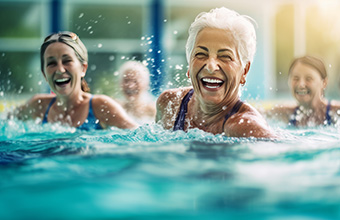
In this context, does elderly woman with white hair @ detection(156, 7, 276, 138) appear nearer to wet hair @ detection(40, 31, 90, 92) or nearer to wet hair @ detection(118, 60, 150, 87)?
wet hair @ detection(40, 31, 90, 92)

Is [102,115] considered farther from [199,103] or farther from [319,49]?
[319,49]

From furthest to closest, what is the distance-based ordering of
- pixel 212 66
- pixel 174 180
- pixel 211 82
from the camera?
pixel 211 82, pixel 212 66, pixel 174 180

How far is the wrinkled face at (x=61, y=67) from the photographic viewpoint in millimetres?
4812

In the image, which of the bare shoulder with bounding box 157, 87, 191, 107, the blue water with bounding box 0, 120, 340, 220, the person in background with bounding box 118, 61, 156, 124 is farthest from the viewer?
the person in background with bounding box 118, 61, 156, 124

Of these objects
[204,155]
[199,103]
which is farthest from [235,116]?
[204,155]

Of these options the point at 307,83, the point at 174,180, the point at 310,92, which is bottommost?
the point at 174,180

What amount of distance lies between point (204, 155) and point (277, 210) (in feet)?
3.58

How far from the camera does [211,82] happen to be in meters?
3.66

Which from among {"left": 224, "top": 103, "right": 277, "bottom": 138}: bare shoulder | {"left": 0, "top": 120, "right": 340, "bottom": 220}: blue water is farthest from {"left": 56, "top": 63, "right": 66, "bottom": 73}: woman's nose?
{"left": 224, "top": 103, "right": 277, "bottom": 138}: bare shoulder

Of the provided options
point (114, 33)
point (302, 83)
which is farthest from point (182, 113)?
point (114, 33)

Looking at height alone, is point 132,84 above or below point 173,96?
above

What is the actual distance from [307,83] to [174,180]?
12.5ft

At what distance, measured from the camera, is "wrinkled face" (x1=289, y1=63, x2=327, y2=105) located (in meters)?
5.68

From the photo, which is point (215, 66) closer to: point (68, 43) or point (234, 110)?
point (234, 110)
